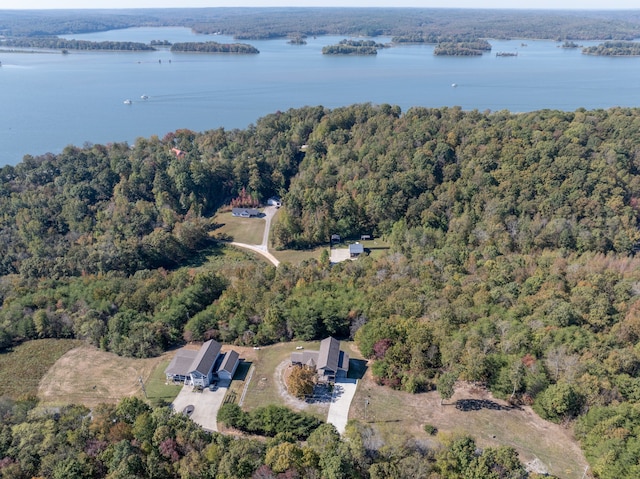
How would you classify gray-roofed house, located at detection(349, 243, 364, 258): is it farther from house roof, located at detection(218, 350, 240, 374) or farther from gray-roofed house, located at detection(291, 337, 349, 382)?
house roof, located at detection(218, 350, 240, 374)

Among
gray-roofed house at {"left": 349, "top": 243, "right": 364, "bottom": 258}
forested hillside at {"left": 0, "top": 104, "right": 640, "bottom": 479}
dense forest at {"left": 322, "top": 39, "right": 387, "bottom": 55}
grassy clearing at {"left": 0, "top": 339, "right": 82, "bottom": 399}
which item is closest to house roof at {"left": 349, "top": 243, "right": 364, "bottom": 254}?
gray-roofed house at {"left": 349, "top": 243, "right": 364, "bottom": 258}

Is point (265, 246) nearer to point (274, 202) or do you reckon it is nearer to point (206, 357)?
point (274, 202)

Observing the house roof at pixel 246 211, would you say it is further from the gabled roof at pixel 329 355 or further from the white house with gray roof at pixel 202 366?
the gabled roof at pixel 329 355

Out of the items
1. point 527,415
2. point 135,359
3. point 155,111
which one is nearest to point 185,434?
point 135,359

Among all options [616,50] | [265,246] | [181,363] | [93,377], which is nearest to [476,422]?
[181,363]

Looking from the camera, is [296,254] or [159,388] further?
[296,254]

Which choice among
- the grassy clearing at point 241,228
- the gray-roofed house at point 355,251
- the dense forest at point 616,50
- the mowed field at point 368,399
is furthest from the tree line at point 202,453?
the dense forest at point 616,50
